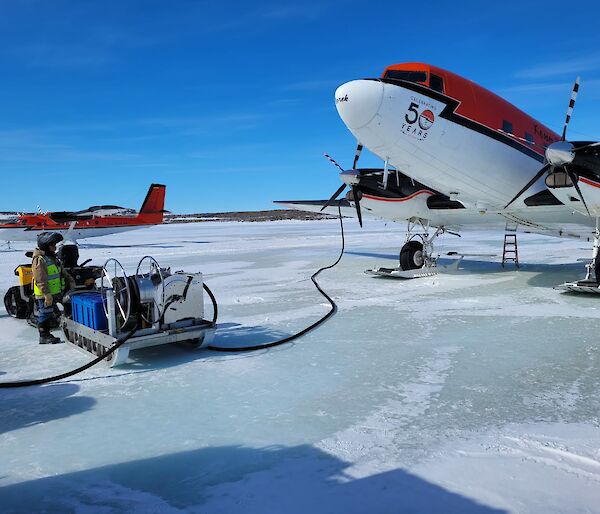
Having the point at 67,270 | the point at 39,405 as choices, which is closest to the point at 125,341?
the point at 39,405

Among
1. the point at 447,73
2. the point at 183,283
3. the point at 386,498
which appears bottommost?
the point at 386,498

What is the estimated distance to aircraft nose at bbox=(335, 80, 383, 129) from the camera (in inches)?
426

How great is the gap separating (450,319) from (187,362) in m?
5.14

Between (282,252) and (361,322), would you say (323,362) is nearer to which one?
(361,322)

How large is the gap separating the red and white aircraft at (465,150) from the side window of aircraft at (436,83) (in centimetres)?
3

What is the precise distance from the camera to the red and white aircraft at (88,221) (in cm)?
2795

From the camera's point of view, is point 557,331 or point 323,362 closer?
point 323,362

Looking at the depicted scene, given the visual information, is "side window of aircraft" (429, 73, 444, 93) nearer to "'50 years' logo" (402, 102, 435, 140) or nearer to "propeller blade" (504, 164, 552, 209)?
"'50 years' logo" (402, 102, 435, 140)

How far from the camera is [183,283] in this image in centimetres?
702

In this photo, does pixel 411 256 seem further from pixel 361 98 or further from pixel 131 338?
pixel 131 338

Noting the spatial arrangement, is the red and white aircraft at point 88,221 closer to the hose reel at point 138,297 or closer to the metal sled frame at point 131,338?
the metal sled frame at point 131,338

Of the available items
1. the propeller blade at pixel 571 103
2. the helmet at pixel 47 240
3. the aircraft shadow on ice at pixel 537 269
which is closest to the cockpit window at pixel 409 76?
the propeller blade at pixel 571 103

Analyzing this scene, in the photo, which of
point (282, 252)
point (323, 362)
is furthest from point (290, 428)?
point (282, 252)

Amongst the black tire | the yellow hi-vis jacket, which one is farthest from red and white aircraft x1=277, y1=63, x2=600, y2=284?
the black tire
